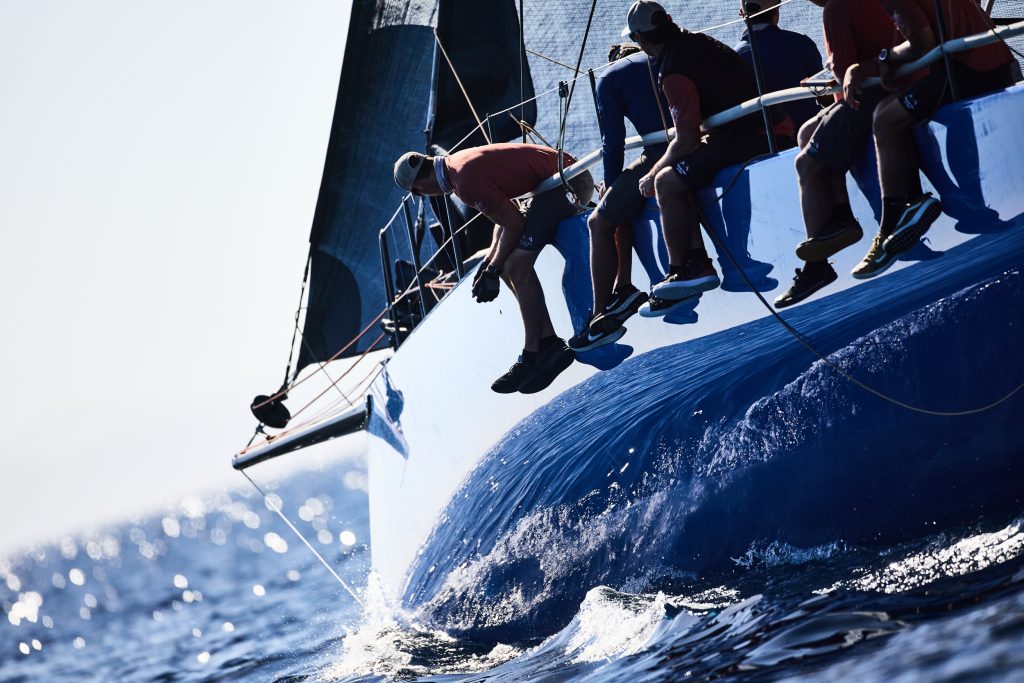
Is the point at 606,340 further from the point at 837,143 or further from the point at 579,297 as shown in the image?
the point at 837,143

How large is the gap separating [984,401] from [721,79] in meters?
1.37

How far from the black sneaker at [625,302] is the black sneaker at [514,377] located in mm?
697

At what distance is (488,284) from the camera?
16.6 ft

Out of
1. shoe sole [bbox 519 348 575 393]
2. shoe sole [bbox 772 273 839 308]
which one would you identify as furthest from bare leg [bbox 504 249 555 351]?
shoe sole [bbox 772 273 839 308]

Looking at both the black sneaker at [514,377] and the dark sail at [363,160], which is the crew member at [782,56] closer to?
the black sneaker at [514,377]

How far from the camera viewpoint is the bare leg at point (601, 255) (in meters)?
4.42

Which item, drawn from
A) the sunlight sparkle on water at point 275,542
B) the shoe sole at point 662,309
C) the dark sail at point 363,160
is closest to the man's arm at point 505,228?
the shoe sole at point 662,309

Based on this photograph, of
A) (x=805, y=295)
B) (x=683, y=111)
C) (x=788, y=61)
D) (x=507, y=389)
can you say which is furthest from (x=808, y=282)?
(x=507, y=389)

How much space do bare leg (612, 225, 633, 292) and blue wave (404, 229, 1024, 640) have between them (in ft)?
0.97

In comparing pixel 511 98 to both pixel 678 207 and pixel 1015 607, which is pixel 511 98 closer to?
pixel 678 207

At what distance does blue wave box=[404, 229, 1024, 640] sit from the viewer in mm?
3459

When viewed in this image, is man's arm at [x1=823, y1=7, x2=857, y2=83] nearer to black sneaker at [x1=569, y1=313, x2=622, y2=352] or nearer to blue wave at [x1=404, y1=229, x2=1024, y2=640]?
blue wave at [x1=404, y1=229, x2=1024, y2=640]

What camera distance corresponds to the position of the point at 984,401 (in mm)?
3428

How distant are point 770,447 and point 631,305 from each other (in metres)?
0.79
